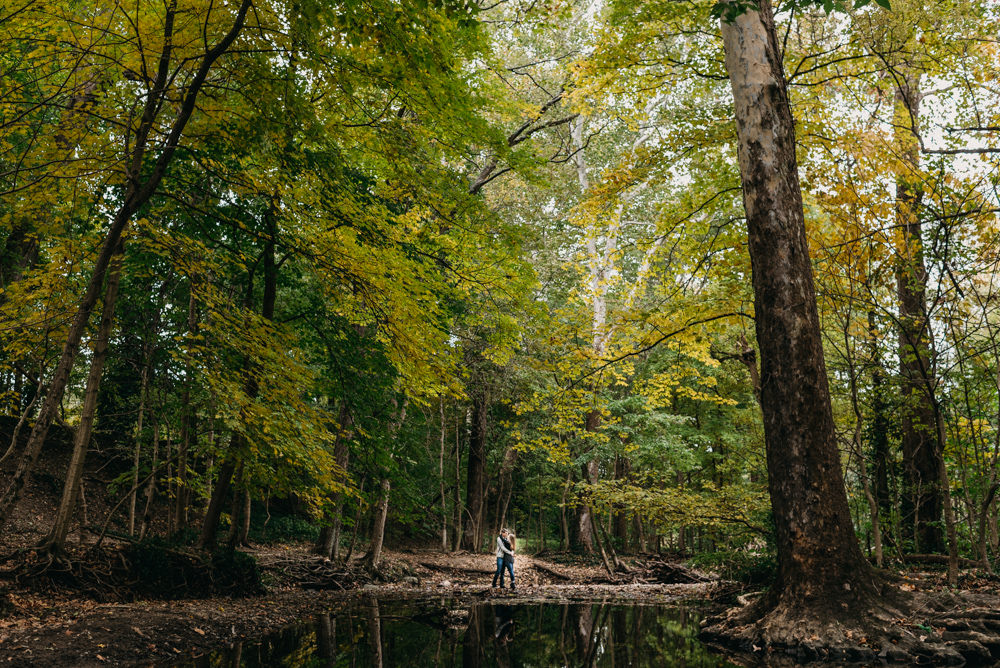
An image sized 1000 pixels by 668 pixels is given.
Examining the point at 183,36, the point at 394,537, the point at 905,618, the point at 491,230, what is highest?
the point at 183,36

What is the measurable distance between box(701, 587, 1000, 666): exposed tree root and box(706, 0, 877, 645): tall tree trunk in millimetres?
20

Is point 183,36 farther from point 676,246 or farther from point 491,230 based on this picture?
point 676,246

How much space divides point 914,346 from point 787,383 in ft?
7.86

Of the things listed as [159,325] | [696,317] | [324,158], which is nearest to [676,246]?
[696,317]

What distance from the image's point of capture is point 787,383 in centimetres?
559

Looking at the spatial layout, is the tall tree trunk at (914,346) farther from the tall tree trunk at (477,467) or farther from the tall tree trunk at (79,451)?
the tall tree trunk at (477,467)

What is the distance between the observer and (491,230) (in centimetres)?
753

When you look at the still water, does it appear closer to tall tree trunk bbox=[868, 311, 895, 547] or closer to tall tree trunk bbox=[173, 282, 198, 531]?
tall tree trunk bbox=[173, 282, 198, 531]

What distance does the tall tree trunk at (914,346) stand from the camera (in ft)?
23.0

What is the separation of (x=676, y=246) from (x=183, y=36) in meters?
7.54

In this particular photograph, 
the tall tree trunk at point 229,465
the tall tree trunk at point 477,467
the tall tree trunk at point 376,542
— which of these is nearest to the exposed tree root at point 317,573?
the tall tree trunk at point 376,542

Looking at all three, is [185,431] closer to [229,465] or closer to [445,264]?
[229,465]

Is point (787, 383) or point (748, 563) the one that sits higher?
point (787, 383)

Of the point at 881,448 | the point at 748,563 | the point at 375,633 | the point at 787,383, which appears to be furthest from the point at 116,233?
the point at 881,448
